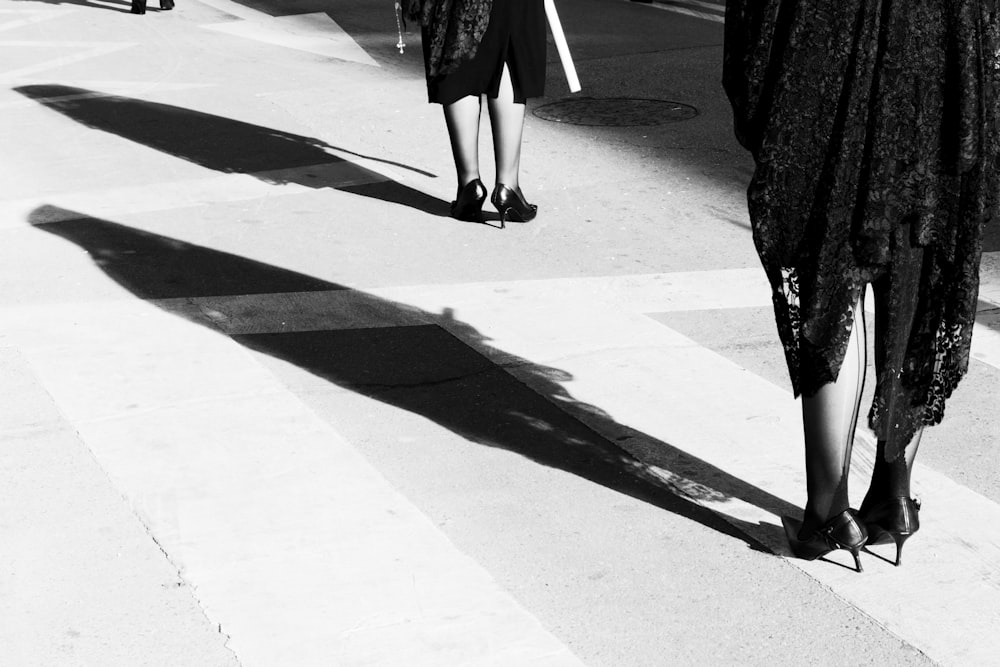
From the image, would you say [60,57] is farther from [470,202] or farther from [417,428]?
[417,428]

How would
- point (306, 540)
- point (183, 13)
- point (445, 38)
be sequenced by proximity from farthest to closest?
point (183, 13) < point (445, 38) < point (306, 540)

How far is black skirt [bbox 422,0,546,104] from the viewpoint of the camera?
6.68 m

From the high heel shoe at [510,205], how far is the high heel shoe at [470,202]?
0.26ft

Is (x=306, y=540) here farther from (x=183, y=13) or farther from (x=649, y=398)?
(x=183, y=13)

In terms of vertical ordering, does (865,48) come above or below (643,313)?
above

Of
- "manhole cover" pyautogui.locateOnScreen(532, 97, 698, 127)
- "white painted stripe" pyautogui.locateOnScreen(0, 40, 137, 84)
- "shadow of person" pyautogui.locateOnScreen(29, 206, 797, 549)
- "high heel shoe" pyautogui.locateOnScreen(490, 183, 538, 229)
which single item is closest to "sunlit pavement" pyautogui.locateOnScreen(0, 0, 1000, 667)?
"shadow of person" pyautogui.locateOnScreen(29, 206, 797, 549)

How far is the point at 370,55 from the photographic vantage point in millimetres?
11562

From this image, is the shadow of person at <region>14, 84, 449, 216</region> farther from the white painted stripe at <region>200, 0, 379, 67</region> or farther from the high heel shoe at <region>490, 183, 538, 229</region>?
the white painted stripe at <region>200, 0, 379, 67</region>

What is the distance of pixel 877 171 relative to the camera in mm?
3357

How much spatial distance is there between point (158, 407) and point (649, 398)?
5.04 ft

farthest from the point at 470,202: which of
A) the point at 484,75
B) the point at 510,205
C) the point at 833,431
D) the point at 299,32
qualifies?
the point at 299,32

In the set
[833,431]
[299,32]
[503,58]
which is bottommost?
[299,32]

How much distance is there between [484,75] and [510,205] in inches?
23.8

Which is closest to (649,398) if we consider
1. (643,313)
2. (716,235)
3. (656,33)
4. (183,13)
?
(643,313)
